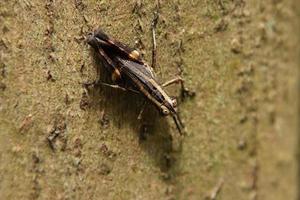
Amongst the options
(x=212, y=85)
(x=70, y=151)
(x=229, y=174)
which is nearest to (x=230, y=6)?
(x=212, y=85)

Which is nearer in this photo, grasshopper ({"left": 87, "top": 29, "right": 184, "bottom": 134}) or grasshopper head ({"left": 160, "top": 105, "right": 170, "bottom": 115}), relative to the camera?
grasshopper ({"left": 87, "top": 29, "right": 184, "bottom": 134})

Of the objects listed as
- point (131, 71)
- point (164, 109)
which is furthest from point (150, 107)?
point (131, 71)

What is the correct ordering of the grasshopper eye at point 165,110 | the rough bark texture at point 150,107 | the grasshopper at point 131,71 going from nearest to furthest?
the rough bark texture at point 150,107, the grasshopper at point 131,71, the grasshopper eye at point 165,110

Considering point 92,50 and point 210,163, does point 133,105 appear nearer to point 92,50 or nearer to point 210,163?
point 92,50

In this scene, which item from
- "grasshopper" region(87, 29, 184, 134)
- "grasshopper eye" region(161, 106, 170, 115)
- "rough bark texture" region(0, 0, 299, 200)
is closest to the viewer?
"rough bark texture" region(0, 0, 299, 200)

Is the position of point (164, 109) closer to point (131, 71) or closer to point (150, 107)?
point (150, 107)

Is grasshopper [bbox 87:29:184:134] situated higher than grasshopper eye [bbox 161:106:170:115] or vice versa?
grasshopper [bbox 87:29:184:134]

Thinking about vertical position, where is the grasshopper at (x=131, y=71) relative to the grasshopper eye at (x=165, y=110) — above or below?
above
